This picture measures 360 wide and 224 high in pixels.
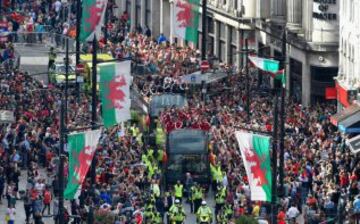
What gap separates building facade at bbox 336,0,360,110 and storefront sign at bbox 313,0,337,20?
2.41 metres

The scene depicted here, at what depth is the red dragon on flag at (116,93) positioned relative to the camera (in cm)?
8019

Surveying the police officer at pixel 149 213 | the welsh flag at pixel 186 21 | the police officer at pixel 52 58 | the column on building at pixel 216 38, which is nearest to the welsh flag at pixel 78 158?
the police officer at pixel 149 213

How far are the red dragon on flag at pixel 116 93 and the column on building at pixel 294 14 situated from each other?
2931 centimetres

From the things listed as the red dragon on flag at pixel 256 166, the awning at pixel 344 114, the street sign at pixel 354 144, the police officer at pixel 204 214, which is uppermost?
the red dragon on flag at pixel 256 166

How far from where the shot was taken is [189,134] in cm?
8800

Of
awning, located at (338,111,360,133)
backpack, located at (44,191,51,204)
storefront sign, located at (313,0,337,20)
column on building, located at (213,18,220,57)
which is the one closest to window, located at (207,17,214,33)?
column on building, located at (213,18,220,57)

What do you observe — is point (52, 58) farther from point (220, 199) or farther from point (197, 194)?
point (220, 199)

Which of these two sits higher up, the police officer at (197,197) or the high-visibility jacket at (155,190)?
the high-visibility jacket at (155,190)

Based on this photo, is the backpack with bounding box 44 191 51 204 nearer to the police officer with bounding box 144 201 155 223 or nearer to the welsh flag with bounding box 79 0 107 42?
the police officer with bounding box 144 201 155 223

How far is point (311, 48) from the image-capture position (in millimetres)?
105188

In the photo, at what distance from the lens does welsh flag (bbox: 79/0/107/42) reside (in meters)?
85.9

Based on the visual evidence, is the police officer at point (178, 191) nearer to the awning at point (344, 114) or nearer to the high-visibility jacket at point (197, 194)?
the high-visibility jacket at point (197, 194)

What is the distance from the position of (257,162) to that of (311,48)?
1475 inches

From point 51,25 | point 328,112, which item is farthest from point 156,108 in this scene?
point 51,25
